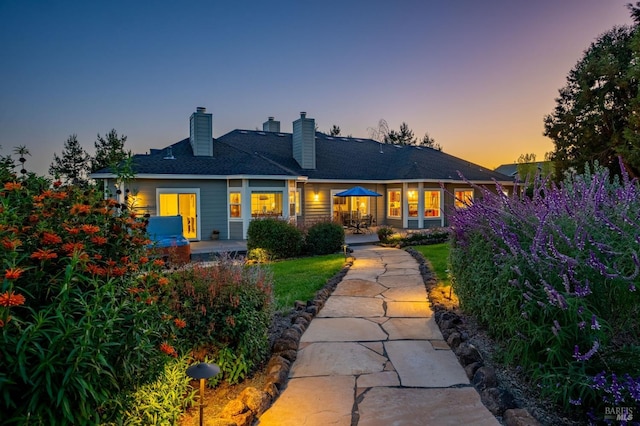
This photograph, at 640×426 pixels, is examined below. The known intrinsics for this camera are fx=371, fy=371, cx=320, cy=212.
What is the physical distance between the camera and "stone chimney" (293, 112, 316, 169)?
18.5 metres

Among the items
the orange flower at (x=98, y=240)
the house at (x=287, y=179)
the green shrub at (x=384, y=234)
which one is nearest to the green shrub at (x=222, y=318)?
the orange flower at (x=98, y=240)

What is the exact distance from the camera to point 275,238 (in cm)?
1052

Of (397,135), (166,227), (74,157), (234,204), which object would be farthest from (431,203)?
(397,135)

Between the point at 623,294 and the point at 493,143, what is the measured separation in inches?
1002

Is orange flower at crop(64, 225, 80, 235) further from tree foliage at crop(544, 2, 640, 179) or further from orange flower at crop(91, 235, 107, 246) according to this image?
tree foliage at crop(544, 2, 640, 179)

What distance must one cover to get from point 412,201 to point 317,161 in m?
5.33

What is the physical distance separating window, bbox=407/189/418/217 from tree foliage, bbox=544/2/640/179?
21.7ft

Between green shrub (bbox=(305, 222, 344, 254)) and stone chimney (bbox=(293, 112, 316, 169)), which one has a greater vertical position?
stone chimney (bbox=(293, 112, 316, 169))

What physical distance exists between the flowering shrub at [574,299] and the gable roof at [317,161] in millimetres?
12157

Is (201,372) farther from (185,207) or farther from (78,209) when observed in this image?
(185,207)

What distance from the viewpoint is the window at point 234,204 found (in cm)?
1495

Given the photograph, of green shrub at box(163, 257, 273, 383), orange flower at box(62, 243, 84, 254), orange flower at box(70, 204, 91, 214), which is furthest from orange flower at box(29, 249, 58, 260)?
green shrub at box(163, 257, 273, 383)

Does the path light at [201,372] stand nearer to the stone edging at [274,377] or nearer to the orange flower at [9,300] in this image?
the stone edging at [274,377]

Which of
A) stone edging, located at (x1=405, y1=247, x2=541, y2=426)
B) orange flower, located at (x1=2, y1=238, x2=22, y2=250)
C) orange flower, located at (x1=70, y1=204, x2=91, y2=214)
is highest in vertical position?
orange flower, located at (x1=70, y1=204, x2=91, y2=214)
